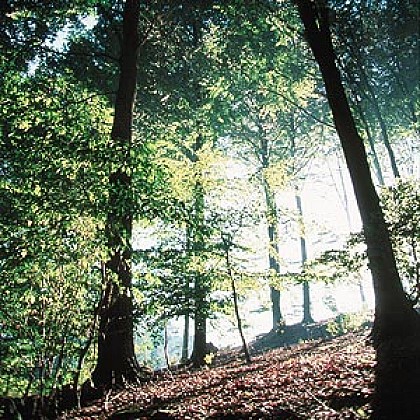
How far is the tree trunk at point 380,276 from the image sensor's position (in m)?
5.12

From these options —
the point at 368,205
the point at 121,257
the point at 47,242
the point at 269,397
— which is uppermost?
the point at 368,205

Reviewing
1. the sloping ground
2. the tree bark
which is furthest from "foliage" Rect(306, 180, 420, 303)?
the sloping ground

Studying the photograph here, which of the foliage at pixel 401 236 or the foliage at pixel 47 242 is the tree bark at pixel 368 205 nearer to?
the foliage at pixel 401 236

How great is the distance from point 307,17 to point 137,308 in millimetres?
7902

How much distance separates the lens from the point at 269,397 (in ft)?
19.2

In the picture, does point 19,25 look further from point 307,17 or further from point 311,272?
point 311,272

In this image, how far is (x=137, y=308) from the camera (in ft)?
31.0

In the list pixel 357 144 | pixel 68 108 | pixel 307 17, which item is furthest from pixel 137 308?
pixel 307 17

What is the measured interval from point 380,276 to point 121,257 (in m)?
4.94

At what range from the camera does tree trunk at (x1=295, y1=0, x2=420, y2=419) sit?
512cm

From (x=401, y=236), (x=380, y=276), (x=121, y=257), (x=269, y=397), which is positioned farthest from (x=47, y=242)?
(x=401, y=236)

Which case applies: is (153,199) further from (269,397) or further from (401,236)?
(401,236)

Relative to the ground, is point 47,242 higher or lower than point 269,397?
higher

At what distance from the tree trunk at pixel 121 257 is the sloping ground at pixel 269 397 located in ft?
2.36
